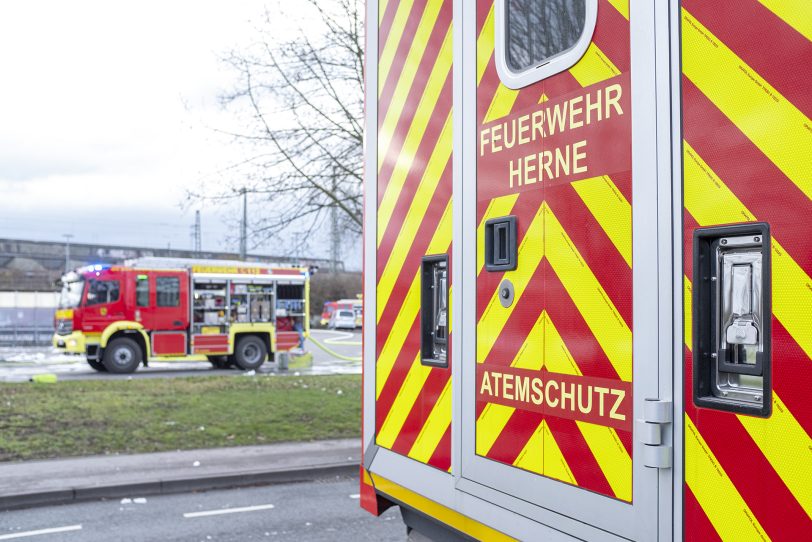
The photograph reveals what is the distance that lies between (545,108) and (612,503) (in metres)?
1.10

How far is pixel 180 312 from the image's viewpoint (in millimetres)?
21219

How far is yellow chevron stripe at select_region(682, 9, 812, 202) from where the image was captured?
161 centimetres

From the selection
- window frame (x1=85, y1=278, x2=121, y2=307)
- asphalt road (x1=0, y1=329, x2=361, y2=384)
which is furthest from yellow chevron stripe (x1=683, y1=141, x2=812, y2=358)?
window frame (x1=85, y1=278, x2=121, y2=307)

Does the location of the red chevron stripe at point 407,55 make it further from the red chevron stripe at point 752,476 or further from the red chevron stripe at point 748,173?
the red chevron stripe at point 752,476

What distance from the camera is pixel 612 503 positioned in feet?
6.49

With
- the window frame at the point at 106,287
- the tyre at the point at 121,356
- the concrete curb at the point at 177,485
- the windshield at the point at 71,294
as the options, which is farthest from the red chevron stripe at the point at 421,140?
the windshield at the point at 71,294

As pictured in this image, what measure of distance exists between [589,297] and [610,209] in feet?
0.78

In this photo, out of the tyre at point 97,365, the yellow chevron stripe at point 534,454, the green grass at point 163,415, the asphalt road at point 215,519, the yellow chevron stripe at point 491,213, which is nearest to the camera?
the yellow chevron stripe at point 534,454

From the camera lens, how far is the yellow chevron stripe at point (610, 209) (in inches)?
78.0

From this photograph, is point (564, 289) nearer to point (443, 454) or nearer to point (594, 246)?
point (594, 246)

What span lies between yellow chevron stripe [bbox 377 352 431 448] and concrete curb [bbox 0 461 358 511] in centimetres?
518

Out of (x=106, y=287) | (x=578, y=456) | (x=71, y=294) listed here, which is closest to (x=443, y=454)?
(x=578, y=456)

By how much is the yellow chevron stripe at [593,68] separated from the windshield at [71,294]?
20.3 m

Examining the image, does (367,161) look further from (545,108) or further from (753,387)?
(753,387)
